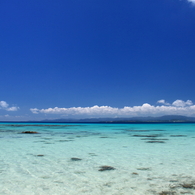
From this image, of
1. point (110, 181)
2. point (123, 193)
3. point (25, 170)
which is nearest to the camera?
point (123, 193)

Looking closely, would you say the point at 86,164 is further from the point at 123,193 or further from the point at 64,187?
the point at 123,193

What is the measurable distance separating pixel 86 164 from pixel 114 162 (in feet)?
4.60

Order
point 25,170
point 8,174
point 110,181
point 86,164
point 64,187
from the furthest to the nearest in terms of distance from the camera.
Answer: point 86,164
point 25,170
point 8,174
point 110,181
point 64,187

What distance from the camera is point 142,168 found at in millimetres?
8062

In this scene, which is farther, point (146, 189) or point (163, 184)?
point (163, 184)

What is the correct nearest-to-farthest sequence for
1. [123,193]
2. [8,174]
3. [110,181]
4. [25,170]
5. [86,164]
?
[123,193] → [110,181] → [8,174] → [25,170] → [86,164]

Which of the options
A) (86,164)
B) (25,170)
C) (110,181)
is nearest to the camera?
(110,181)

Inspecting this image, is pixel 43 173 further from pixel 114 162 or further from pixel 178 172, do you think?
pixel 178 172

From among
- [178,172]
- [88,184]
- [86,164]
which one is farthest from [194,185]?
[86,164]

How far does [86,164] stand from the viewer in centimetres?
877

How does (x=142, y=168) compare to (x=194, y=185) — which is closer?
(x=194, y=185)

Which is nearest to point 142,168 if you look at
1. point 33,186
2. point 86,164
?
point 86,164

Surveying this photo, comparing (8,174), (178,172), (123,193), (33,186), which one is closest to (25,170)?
(8,174)

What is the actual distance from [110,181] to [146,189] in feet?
4.04
